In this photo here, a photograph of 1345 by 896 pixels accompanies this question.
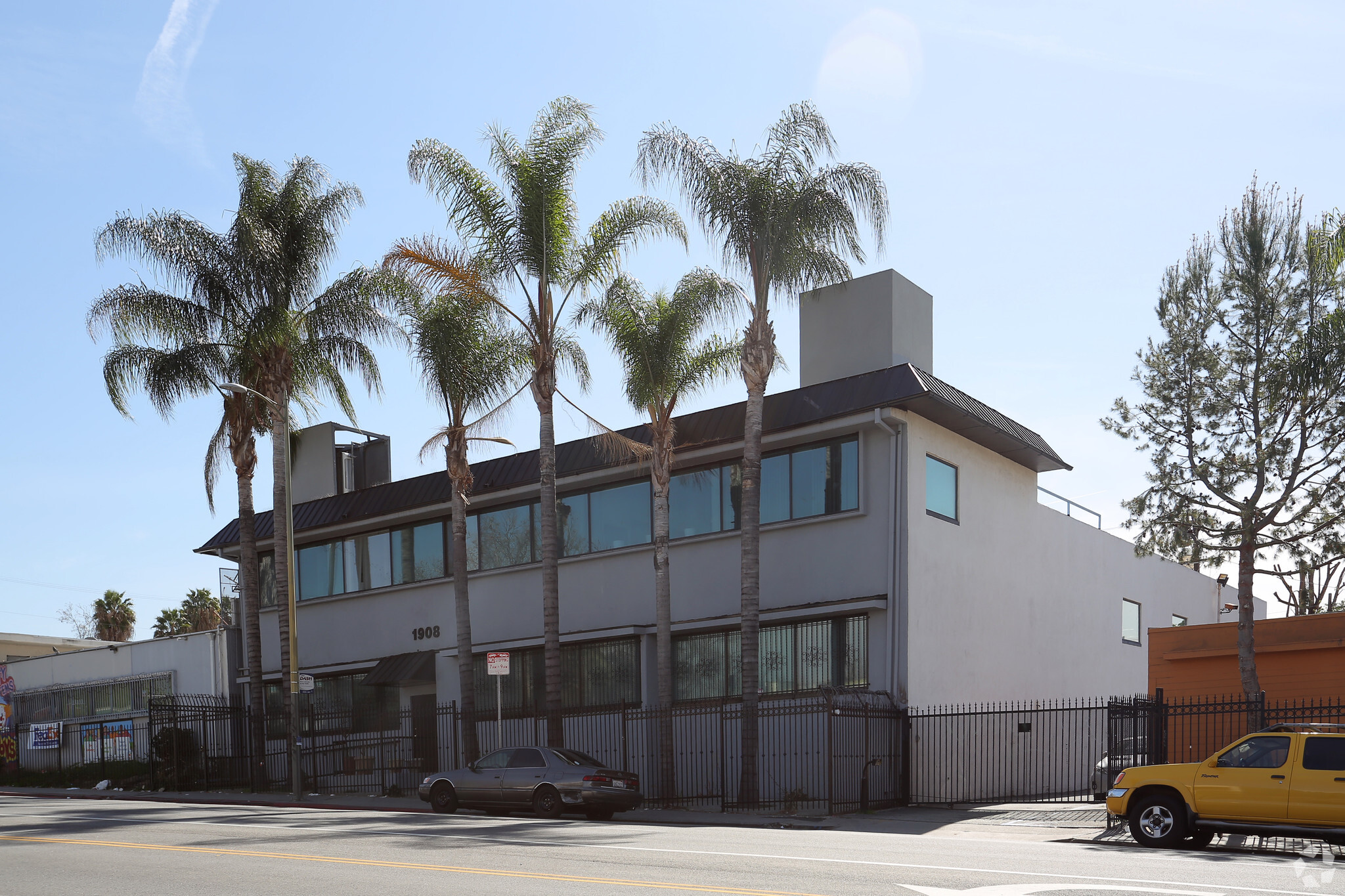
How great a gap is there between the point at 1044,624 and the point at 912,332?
773 cm

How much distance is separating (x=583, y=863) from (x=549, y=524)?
1272 cm

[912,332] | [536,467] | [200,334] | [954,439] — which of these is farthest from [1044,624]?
[200,334]

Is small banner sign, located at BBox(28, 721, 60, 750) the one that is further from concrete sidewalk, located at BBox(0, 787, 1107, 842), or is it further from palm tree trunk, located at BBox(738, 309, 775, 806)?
palm tree trunk, located at BBox(738, 309, 775, 806)

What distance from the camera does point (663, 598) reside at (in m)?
23.5

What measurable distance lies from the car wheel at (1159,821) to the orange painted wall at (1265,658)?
1017 centimetres

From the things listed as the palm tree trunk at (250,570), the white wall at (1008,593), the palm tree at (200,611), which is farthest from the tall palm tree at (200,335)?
the palm tree at (200,611)

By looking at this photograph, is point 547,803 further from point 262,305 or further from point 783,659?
point 262,305

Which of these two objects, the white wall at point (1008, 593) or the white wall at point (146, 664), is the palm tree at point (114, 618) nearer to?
the white wall at point (146, 664)

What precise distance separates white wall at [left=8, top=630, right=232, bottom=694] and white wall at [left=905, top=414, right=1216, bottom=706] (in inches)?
861

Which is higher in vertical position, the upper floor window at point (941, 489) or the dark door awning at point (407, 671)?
the upper floor window at point (941, 489)

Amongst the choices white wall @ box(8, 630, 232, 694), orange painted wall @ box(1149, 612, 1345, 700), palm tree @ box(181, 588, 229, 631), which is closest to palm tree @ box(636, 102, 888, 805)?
orange painted wall @ box(1149, 612, 1345, 700)

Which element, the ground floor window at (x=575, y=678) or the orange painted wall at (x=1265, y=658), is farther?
the ground floor window at (x=575, y=678)

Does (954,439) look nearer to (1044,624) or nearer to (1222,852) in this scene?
(1044,624)

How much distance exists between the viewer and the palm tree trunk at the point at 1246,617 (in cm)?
2059
